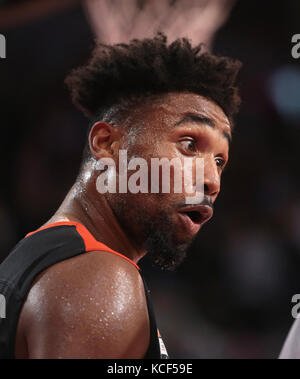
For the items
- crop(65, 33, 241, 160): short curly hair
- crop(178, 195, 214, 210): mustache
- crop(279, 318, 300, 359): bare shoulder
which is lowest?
crop(279, 318, 300, 359): bare shoulder

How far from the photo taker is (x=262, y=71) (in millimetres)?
5410

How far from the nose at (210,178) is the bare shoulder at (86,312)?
21.4 inches

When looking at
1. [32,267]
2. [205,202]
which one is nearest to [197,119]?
[205,202]

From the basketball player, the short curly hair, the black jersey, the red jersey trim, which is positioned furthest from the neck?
the short curly hair

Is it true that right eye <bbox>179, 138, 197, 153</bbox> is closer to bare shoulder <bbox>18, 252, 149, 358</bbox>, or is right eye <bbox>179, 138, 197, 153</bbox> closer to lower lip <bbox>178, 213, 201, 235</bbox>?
lower lip <bbox>178, 213, 201, 235</bbox>

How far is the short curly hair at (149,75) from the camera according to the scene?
1854 mm

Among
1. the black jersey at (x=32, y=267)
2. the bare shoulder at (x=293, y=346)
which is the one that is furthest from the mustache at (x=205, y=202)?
the bare shoulder at (x=293, y=346)

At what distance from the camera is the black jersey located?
4.35 ft

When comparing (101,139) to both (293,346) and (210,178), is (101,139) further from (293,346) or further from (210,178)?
(293,346)

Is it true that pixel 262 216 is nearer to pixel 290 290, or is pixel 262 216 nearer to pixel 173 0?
pixel 290 290

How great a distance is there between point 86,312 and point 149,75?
1.00 metres

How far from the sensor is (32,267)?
4.44 feet

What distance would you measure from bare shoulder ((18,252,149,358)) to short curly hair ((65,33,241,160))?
79cm
